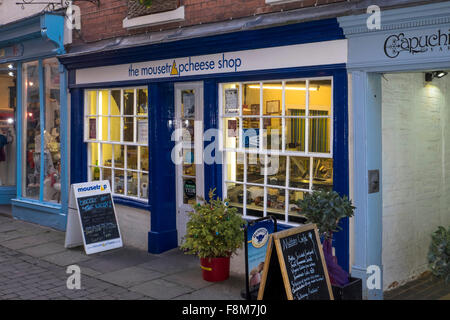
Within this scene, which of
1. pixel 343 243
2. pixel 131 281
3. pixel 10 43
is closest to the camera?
pixel 343 243

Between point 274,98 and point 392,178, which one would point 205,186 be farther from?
point 392,178

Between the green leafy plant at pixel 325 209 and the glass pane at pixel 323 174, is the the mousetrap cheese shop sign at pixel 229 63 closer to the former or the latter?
the glass pane at pixel 323 174

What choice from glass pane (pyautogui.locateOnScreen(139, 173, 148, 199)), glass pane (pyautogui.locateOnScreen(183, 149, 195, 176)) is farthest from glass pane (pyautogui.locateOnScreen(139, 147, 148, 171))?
glass pane (pyautogui.locateOnScreen(183, 149, 195, 176))

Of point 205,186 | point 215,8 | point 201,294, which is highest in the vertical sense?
point 215,8

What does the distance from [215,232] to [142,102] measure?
3.27 meters

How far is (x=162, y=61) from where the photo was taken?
819cm

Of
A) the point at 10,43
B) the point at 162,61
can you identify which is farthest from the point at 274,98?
the point at 10,43

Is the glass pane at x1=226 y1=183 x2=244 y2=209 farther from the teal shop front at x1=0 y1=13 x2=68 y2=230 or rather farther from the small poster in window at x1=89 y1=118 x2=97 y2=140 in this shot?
the teal shop front at x1=0 y1=13 x2=68 y2=230

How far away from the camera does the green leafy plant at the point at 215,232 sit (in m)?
6.44

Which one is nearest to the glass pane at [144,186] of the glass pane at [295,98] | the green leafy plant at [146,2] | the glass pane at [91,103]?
the glass pane at [91,103]

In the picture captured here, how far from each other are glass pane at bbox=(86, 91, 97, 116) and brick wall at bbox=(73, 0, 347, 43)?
981 millimetres

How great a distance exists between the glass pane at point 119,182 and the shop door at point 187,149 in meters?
1.28

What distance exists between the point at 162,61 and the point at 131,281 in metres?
3.38

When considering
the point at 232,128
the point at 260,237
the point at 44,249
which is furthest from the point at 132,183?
the point at 260,237
